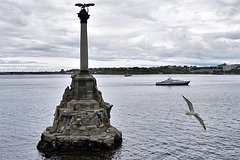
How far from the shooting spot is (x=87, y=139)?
24641 millimetres

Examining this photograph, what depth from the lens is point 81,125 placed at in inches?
990

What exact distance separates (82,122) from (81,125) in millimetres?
224

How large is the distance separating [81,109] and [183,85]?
10299 cm

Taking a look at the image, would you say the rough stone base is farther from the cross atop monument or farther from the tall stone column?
the tall stone column

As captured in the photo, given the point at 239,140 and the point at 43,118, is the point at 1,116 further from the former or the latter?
the point at 239,140

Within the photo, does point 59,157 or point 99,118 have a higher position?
point 99,118

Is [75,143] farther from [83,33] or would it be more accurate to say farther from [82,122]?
[83,33]

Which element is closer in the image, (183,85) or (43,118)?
(43,118)

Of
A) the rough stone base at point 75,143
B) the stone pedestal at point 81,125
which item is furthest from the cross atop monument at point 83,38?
the rough stone base at point 75,143

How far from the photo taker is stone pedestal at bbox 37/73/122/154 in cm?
2464

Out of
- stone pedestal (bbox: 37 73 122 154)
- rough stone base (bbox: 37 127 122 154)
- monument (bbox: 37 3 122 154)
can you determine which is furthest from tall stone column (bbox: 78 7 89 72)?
rough stone base (bbox: 37 127 122 154)

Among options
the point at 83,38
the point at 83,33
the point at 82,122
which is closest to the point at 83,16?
the point at 83,33

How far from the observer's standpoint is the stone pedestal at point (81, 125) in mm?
24641

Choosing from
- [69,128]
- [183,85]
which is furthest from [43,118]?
[183,85]
